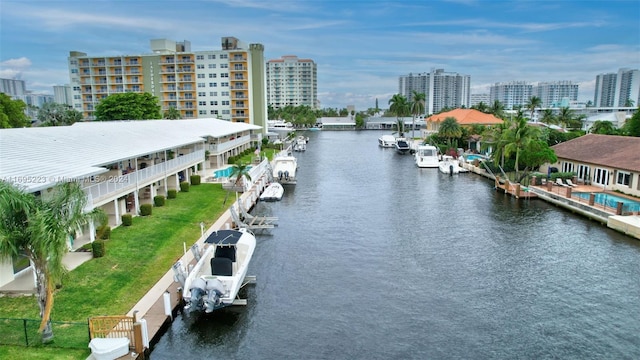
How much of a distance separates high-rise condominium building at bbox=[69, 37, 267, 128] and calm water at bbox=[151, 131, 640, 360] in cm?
6068

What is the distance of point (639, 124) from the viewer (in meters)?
54.6

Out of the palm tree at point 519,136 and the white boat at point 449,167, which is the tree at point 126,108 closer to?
the white boat at point 449,167

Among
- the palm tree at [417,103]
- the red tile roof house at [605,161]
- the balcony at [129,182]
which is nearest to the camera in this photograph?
the balcony at [129,182]

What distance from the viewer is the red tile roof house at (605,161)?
1407 inches

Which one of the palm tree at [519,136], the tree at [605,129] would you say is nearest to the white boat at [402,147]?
the tree at [605,129]

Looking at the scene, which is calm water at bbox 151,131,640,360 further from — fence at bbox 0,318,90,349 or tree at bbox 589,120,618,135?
tree at bbox 589,120,618,135

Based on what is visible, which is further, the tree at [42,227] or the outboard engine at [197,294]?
the outboard engine at [197,294]

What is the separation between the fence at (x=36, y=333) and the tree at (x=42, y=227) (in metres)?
0.68

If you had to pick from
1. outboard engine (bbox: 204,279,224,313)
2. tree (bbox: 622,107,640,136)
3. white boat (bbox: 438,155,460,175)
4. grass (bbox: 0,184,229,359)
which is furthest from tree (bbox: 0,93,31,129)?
tree (bbox: 622,107,640,136)

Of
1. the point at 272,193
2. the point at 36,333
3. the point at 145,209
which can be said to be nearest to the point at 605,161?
the point at 272,193

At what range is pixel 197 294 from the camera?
17406 mm

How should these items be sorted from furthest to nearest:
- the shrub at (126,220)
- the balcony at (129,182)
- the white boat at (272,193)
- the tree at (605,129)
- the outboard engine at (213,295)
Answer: the tree at (605,129), the white boat at (272,193), the shrub at (126,220), the balcony at (129,182), the outboard engine at (213,295)

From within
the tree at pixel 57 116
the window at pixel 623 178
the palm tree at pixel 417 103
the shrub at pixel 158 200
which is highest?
the palm tree at pixel 417 103

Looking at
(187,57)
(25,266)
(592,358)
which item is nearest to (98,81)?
(187,57)
